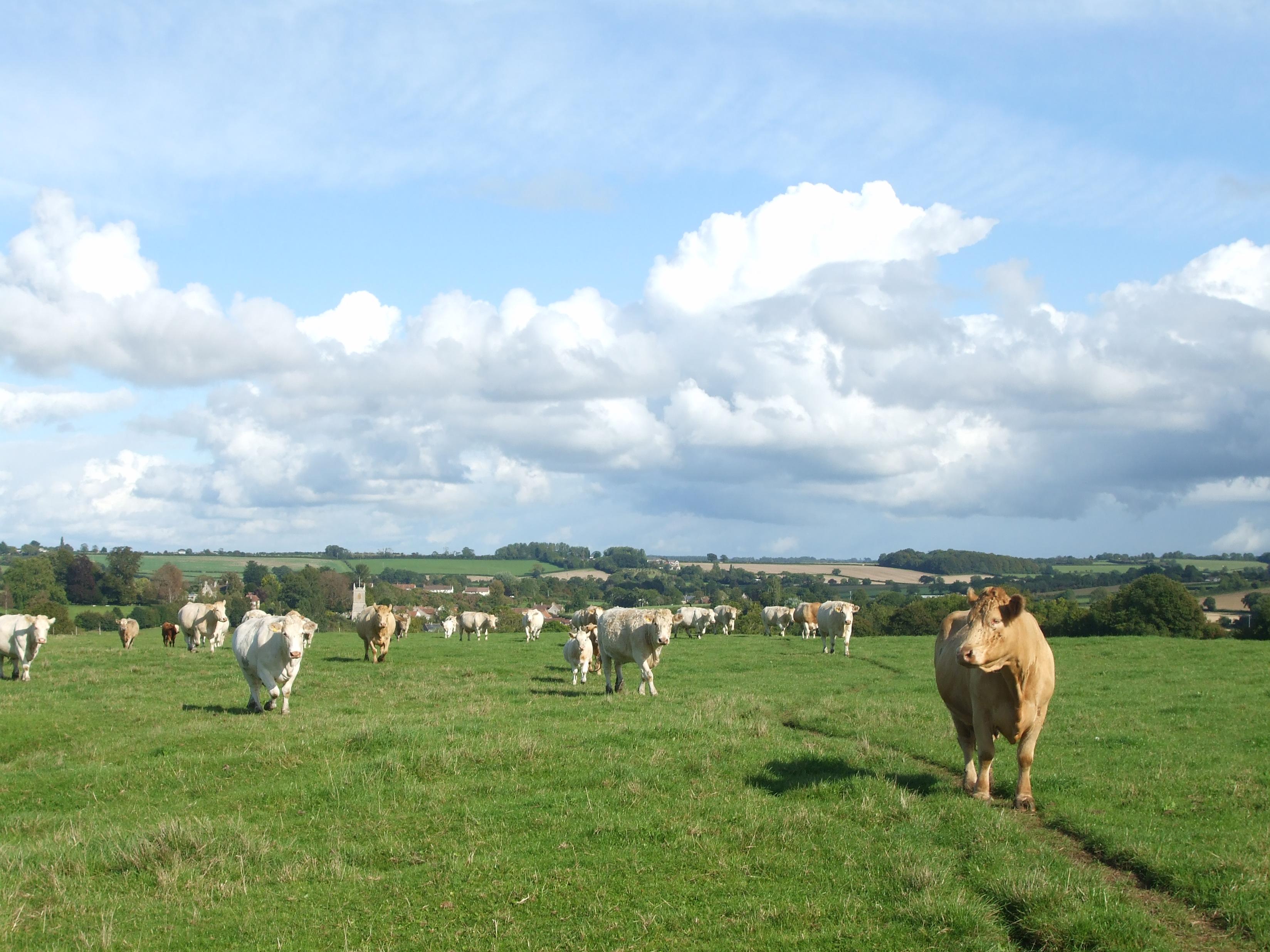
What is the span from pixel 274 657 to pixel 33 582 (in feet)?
336

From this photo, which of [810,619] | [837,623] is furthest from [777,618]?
[837,623]

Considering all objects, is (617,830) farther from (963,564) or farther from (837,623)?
(963,564)

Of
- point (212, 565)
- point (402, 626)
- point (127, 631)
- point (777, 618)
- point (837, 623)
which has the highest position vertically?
point (837, 623)

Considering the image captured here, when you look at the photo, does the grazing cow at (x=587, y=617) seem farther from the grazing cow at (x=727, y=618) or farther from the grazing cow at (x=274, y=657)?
the grazing cow at (x=727, y=618)

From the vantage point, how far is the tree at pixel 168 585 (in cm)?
11219

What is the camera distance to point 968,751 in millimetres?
12383

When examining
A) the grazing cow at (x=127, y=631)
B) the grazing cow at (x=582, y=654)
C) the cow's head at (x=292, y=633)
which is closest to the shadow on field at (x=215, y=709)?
the cow's head at (x=292, y=633)

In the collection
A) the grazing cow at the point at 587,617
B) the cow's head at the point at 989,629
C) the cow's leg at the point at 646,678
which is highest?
the cow's head at the point at 989,629

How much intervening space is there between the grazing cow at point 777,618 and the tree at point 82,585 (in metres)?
84.7

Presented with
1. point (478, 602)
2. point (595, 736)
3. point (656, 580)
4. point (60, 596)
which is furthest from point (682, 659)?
point (656, 580)

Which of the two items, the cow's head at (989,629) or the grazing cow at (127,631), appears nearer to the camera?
the cow's head at (989,629)

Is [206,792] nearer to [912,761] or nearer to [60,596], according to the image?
[912,761]

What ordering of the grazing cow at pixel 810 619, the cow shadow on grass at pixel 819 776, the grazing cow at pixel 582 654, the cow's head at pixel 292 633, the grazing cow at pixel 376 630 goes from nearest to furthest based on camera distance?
the cow shadow on grass at pixel 819 776 < the cow's head at pixel 292 633 < the grazing cow at pixel 582 654 < the grazing cow at pixel 376 630 < the grazing cow at pixel 810 619

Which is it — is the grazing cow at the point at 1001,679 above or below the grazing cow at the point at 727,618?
above
